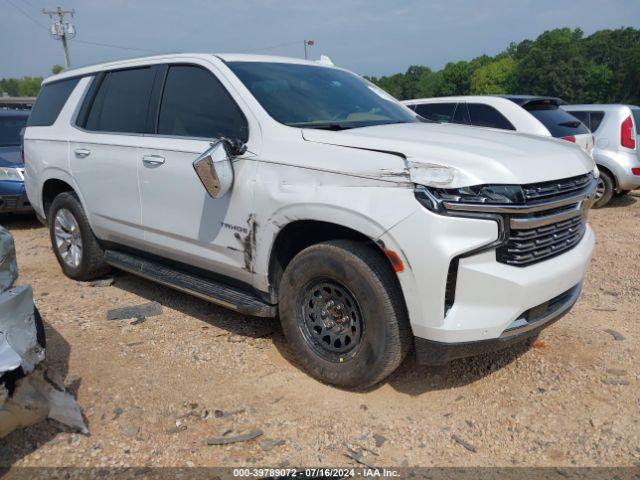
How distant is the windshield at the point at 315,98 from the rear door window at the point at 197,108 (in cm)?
18

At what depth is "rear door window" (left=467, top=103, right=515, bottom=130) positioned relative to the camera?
7387 millimetres

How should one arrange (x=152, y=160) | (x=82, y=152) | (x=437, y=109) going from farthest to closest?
1. (x=437, y=109)
2. (x=82, y=152)
3. (x=152, y=160)

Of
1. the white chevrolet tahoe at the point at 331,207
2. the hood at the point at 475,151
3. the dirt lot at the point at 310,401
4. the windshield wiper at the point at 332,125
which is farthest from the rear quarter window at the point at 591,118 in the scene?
the windshield wiper at the point at 332,125

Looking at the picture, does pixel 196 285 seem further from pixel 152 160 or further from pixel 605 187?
pixel 605 187

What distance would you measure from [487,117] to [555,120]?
3.03ft

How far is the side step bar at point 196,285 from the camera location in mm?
3484

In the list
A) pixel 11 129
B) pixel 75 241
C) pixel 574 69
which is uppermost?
pixel 574 69

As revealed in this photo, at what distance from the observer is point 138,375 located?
3445 millimetres

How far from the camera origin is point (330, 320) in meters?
3.18

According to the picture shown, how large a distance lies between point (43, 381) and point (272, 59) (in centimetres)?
264

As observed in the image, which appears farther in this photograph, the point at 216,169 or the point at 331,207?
the point at 216,169

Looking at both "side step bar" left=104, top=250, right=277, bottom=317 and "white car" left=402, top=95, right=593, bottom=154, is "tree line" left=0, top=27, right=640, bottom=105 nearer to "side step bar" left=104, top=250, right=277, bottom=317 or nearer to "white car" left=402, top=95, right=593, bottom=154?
→ "white car" left=402, top=95, right=593, bottom=154

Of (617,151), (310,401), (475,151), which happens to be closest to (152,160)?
(310,401)

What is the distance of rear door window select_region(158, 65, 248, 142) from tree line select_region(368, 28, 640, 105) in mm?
63791
